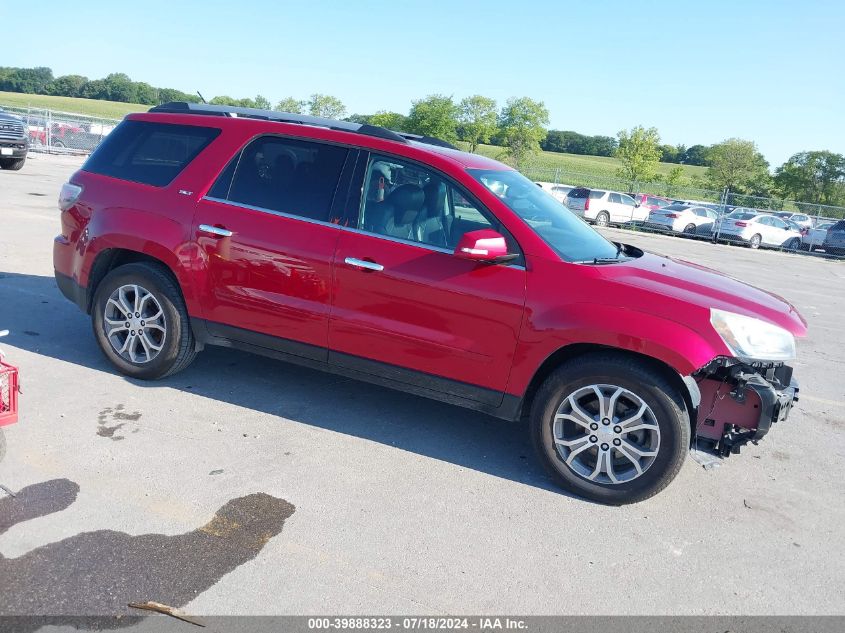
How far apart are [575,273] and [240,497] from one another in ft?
7.02

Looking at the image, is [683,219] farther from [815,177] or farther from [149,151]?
[815,177]

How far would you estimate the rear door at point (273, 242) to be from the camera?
444cm

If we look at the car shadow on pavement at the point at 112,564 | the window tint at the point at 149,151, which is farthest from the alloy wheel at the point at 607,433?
the window tint at the point at 149,151

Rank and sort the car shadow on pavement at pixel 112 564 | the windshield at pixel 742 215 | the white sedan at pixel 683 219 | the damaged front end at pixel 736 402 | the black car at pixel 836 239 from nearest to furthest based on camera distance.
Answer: the car shadow on pavement at pixel 112 564
the damaged front end at pixel 736 402
the black car at pixel 836 239
the windshield at pixel 742 215
the white sedan at pixel 683 219

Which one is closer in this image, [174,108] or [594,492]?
[594,492]

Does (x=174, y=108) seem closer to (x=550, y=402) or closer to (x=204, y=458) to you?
(x=204, y=458)

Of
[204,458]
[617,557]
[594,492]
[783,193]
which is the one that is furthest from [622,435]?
[783,193]

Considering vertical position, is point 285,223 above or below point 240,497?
above

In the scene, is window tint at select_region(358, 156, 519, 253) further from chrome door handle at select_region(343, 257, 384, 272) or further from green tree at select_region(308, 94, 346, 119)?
green tree at select_region(308, 94, 346, 119)

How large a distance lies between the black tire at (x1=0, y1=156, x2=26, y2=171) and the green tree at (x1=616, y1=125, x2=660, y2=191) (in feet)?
165

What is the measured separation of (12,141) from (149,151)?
16892 millimetres

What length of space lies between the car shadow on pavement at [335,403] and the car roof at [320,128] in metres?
1.73

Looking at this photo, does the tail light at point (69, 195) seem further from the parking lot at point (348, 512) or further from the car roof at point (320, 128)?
the parking lot at point (348, 512)

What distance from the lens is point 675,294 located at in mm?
3879
